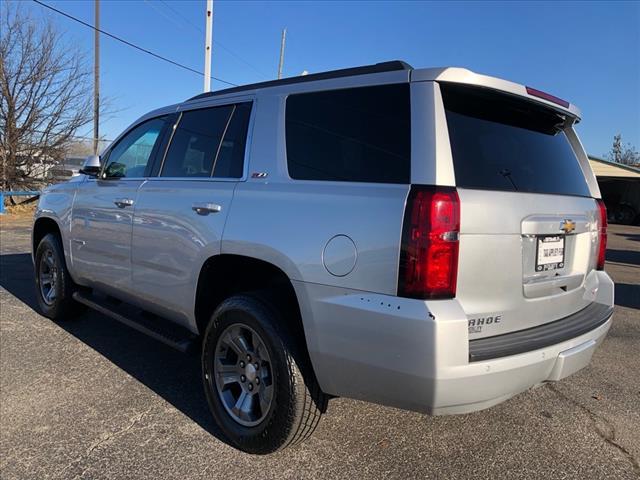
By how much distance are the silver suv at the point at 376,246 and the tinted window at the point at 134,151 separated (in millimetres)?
543

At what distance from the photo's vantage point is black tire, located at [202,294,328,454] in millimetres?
2549

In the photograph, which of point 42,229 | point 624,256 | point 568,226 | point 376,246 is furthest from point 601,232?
point 624,256

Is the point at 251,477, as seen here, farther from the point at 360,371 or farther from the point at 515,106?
the point at 515,106

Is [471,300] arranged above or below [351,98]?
below

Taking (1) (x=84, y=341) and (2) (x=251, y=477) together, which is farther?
(1) (x=84, y=341)

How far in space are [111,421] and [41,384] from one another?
2.85 ft

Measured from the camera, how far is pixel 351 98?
8.50 feet

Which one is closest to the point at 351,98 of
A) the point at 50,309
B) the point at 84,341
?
the point at 84,341

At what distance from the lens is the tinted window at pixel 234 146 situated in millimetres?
3105

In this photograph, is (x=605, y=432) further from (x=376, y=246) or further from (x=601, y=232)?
(x=376, y=246)

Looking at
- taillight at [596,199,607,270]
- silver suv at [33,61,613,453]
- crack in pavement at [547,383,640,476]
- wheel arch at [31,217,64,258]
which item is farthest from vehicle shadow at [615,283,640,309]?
wheel arch at [31,217,64,258]

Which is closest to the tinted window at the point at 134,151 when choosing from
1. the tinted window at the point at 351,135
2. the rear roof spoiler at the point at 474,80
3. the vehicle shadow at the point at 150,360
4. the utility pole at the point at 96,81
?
the vehicle shadow at the point at 150,360

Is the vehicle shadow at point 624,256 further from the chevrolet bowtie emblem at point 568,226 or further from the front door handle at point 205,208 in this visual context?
the front door handle at point 205,208

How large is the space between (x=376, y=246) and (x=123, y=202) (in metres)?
2.41
